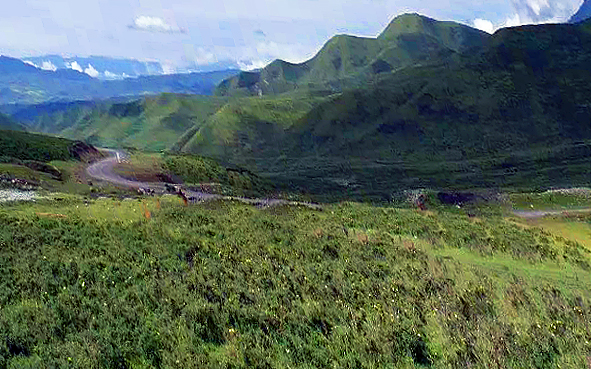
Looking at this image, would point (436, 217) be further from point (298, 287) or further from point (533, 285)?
point (298, 287)

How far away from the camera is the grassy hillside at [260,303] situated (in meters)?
17.5

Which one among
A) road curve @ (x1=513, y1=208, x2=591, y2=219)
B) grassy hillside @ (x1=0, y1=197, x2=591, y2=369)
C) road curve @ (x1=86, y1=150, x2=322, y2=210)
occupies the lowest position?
road curve @ (x1=513, y1=208, x2=591, y2=219)

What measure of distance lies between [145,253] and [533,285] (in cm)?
2088

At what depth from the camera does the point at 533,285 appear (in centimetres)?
3131

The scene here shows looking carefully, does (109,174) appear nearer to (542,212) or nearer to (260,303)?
(542,212)

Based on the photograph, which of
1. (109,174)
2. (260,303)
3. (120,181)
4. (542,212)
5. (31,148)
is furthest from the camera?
(31,148)

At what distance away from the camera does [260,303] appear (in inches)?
843

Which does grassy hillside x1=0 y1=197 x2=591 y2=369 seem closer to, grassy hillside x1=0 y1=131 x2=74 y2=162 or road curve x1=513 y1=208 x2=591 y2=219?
road curve x1=513 y1=208 x2=591 y2=219

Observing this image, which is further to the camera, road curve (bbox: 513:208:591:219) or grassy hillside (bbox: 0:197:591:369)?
road curve (bbox: 513:208:591:219)

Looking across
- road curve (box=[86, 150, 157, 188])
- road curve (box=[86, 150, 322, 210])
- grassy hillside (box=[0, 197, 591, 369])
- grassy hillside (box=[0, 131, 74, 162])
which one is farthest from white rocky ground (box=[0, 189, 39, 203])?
grassy hillside (box=[0, 131, 74, 162])

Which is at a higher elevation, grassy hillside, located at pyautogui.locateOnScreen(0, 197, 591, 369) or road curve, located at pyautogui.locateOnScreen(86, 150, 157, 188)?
grassy hillside, located at pyautogui.locateOnScreen(0, 197, 591, 369)

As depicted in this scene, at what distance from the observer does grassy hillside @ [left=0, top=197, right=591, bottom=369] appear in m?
17.5

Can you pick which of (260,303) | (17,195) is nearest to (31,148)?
(17,195)

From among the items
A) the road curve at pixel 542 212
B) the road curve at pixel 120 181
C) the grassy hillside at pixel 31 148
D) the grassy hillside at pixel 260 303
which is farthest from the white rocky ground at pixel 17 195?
the road curve at pixel 542 212
